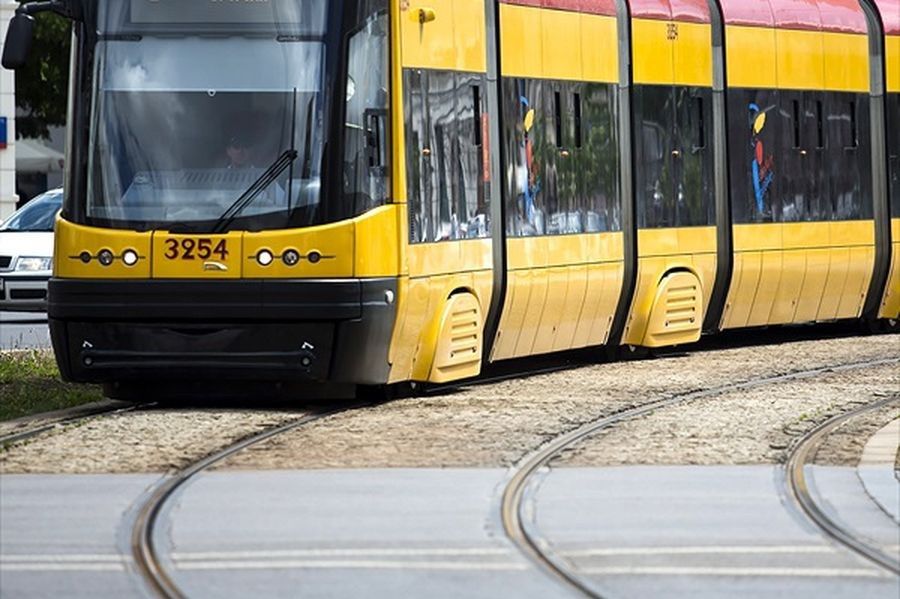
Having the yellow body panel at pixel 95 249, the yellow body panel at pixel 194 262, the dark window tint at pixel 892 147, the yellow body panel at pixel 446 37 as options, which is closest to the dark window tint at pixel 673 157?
the dark window tint at pixel 892 147

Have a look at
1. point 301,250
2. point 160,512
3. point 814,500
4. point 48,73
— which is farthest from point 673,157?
point 48,73

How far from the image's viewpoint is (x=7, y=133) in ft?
147

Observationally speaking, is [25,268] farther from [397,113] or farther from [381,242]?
[381,242]

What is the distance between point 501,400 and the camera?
1744cm

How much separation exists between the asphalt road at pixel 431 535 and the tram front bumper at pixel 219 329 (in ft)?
11.0

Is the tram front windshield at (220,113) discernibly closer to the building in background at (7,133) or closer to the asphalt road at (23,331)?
the asphalt road at (23,331)

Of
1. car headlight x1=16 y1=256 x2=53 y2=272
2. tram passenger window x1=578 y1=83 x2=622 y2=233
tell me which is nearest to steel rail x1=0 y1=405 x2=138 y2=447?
tram passenger window x1=578 y1=83 x2=622 y2=233

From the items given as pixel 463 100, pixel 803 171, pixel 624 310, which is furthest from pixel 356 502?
pixel 803 171

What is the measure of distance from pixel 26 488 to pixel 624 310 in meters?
9.79

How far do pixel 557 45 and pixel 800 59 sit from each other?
15.8ft

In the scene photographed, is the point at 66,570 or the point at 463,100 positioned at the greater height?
the point at 463,100

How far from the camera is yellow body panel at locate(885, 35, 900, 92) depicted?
83.7ft

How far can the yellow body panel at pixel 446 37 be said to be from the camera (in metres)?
17.3

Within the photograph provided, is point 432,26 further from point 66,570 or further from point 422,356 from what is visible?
point 66,570
